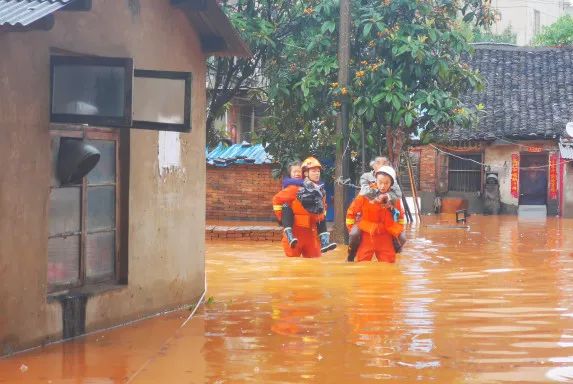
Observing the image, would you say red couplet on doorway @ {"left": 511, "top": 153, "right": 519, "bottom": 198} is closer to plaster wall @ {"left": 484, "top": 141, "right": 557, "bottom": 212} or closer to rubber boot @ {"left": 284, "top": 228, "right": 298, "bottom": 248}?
plaster wall @ {"left": 484, "top": 141, "right": 557, "bottom": 212}

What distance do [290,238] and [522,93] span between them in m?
22.1

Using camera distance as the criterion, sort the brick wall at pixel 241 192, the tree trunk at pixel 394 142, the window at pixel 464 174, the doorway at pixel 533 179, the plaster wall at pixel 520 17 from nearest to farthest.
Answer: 1. the tree trunk at pixel 394 142
2. the brick wall at pixel 241 192
3. the doorway at pixel 533 179
4. the window at pixel 464 174
5. the plaster wall at pixel 520 17

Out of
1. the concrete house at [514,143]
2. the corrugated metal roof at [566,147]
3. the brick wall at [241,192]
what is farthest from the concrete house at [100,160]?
the corrugated metal roof at [566,147]

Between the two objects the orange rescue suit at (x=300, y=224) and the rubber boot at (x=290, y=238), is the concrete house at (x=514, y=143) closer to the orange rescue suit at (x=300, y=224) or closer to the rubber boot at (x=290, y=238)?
the orange rescue suit at (x=300, y=224)

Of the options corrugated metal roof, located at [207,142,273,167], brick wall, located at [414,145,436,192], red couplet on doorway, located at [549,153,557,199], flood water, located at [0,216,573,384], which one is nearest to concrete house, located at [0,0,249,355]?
flood water, located at [0,216,573,384]

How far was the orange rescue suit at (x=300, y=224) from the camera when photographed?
14.0 m

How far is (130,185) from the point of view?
32.6 feet

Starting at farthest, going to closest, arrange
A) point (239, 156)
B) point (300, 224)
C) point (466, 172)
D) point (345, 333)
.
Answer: point (466, 172), point (239, 156), point (300, 224), point (345, 333)

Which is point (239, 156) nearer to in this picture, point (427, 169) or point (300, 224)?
point (427, 169)

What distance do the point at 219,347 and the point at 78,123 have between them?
222 cm

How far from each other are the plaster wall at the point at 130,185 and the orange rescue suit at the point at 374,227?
2.60 metres

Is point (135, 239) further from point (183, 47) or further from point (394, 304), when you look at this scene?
point (394, 304)

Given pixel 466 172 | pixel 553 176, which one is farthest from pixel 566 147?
pixel 466 172

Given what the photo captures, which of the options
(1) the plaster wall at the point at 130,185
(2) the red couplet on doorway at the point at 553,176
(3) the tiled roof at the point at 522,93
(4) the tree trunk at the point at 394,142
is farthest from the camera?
(2) the red couplet on doorway at the point at 553,176
